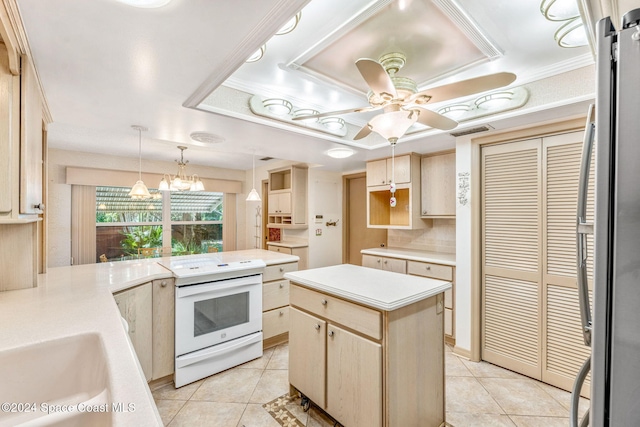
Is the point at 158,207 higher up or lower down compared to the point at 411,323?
higher up

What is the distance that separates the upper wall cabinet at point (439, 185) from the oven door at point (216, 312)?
2.13 m

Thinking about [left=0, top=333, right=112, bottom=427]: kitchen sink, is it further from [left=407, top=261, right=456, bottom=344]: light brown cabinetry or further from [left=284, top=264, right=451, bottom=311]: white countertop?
[left=407, top=261, right=456, bottom=344]: light brown cabinetry

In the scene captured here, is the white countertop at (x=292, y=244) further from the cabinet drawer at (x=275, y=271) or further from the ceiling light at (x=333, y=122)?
the ceiling light at (x=333, y=122)

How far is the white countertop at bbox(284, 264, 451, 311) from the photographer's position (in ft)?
4.87

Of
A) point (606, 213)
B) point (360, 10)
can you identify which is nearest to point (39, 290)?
point (360, 10)

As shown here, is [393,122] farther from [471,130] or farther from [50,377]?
[50,377]

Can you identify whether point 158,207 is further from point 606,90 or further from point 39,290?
point 606,90

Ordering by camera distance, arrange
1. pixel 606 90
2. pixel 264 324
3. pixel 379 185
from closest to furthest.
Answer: pixel 606 90, pixel 264 324, pixel 379 185

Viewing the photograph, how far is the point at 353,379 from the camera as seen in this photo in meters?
1.58

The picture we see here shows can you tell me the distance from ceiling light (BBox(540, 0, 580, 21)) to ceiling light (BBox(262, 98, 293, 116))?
4.82 feet

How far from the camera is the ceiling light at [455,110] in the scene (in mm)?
2129

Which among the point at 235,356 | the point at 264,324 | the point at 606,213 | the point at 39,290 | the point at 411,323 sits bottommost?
the point at 235,356

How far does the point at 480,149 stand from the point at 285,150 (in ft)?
6.38

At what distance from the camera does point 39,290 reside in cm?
169
